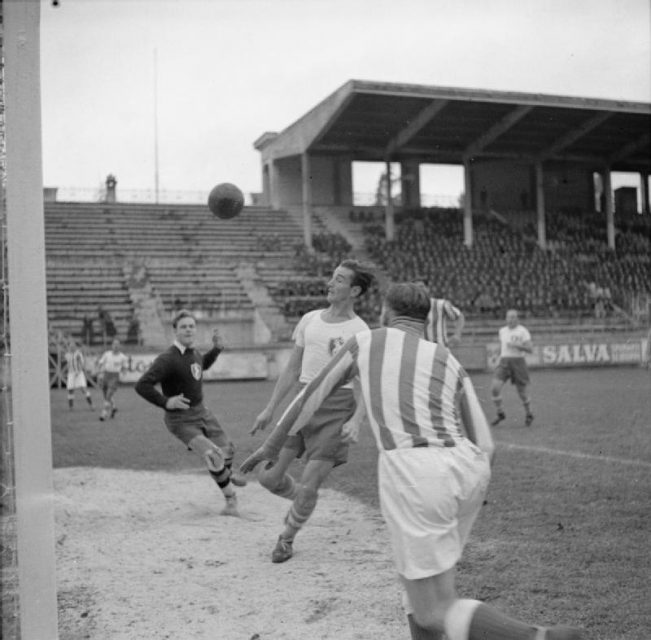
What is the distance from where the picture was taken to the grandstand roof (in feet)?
115

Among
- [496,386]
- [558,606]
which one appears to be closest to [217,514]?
[558,606]

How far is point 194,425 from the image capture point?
780 centimetres

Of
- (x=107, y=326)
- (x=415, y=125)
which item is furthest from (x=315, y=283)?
(x=107, y=326)

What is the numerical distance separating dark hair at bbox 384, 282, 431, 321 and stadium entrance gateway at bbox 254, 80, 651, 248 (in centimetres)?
3024

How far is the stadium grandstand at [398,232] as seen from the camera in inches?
1278

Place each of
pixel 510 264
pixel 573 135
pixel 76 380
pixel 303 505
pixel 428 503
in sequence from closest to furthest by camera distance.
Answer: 1. pixel 428 503
2. pixel 303 505
3. pixel 76 380
4. pixel 510 264
5. pixel 573 135

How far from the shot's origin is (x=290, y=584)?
17.9 ft

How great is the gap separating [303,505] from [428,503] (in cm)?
265

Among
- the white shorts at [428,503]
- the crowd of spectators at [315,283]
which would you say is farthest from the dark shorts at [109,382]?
the white shorts at [428,503]

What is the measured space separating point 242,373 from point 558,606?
79.7 feet

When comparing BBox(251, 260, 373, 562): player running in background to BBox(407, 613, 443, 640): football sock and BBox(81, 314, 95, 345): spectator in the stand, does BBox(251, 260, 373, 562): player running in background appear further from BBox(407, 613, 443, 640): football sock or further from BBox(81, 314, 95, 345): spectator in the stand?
BBox(81, 314, 95, 345): spectator in the stand

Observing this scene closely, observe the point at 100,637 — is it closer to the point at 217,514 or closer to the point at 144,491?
the point at 217,514

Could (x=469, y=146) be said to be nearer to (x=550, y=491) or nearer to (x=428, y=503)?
(x=550, y=491)

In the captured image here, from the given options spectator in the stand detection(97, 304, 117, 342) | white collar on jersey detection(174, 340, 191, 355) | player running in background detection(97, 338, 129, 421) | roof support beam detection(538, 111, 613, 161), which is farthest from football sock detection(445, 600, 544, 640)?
roof support beam detection(538, 111, 613, 161)
